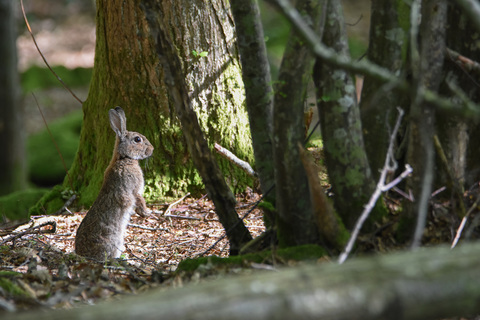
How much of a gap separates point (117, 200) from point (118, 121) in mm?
936

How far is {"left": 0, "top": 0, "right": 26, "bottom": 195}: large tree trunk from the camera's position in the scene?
37.0 feet

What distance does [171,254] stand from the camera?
5340mm

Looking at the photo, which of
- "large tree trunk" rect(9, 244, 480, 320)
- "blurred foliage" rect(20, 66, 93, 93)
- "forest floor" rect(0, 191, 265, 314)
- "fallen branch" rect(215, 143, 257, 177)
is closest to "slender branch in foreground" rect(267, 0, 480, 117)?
"large tree trunk" rect(9, 244, 480, 320)

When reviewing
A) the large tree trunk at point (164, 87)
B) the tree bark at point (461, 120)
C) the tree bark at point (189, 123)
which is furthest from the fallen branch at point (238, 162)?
the tree bark at point (461, 120)

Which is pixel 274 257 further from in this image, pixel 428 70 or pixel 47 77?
pixel 47 77

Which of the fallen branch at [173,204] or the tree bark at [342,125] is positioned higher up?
the tree bark at [342,125]

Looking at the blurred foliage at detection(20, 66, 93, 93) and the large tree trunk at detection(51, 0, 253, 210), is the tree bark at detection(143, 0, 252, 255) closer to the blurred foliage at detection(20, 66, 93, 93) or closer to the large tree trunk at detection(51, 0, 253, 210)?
the large tree trunk at detection(51, 0, 253, 210)

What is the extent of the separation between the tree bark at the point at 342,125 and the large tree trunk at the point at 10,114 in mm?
9453

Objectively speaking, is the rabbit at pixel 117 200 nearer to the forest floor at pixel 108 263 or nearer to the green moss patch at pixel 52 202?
the forest floor at pixel 108 263

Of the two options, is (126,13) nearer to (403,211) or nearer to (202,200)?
(202,200)

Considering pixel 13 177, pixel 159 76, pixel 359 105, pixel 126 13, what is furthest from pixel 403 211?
pixel 13 177

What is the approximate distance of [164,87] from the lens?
20.7ft

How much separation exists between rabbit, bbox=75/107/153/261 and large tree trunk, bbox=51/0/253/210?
36cm

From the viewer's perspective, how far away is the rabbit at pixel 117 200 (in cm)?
530
